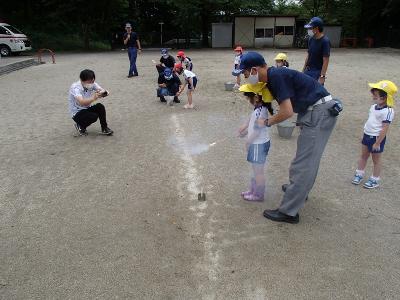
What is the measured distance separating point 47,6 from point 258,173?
30456 mm

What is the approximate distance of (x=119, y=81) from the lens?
42.8 ft

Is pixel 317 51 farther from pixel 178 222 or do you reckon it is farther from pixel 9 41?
pixel 9 41

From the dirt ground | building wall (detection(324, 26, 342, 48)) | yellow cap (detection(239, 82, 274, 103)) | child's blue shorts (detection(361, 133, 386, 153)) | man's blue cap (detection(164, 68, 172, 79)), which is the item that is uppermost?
building wall (detection(324, 26, 342, 48))

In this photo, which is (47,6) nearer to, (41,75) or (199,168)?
(41,75)

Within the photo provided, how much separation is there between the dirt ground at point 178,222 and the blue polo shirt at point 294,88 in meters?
1.28

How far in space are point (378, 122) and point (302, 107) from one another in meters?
1.46

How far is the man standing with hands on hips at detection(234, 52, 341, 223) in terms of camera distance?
3.30m

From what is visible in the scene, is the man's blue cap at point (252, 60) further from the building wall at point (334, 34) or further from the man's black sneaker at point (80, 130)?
the building wall at point (334, 34)

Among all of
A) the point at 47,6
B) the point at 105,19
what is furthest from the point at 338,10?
the point at 47,6

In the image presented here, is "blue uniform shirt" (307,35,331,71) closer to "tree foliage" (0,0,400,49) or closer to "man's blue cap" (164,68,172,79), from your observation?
"man's blue cap" (164,68,172,79)

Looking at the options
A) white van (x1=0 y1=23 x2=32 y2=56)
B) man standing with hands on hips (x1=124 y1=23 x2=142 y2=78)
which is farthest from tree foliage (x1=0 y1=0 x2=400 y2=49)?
man standing with hands on hips (x1=124 y1=23 x2=142 y2=78)

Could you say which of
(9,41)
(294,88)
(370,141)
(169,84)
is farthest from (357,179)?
(9,41)

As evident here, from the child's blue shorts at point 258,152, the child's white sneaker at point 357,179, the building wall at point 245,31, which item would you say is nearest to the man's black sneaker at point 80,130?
the child's blue shorts at point 258,152

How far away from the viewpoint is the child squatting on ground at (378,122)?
4203mm
